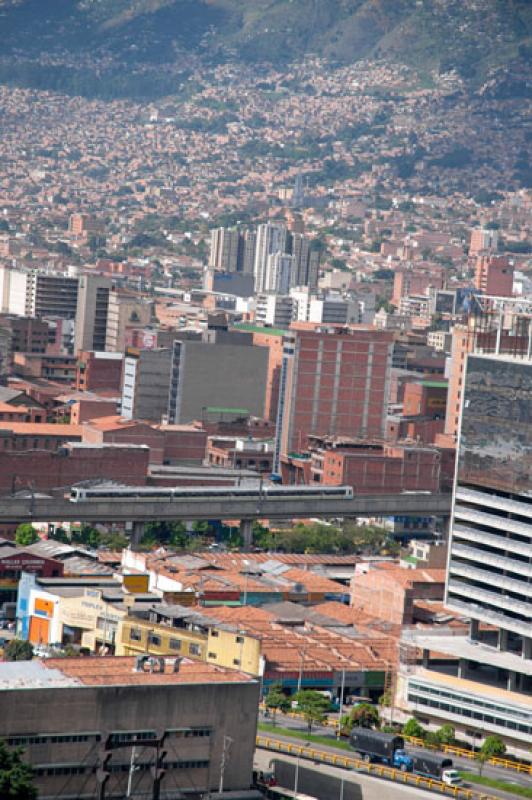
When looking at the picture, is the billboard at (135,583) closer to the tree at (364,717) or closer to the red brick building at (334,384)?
the tree at (364,717)

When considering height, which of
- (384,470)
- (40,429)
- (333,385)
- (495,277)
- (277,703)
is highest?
(495,277)

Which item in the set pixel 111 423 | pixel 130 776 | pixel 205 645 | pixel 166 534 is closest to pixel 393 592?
pixel 205 645

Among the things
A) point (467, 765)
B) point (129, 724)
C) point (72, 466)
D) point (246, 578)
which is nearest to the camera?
point (129, 724)

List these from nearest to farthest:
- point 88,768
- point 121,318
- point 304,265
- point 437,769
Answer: point 88,768, point 437,769, point 121,318, point 304,265

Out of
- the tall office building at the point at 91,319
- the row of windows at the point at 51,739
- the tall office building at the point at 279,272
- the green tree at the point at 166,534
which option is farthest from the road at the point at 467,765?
the tall office building at the point at 279,272

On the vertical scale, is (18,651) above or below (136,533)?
below

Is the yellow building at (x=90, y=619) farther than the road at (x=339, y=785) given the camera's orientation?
Yes

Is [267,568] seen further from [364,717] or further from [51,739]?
[51,739]
